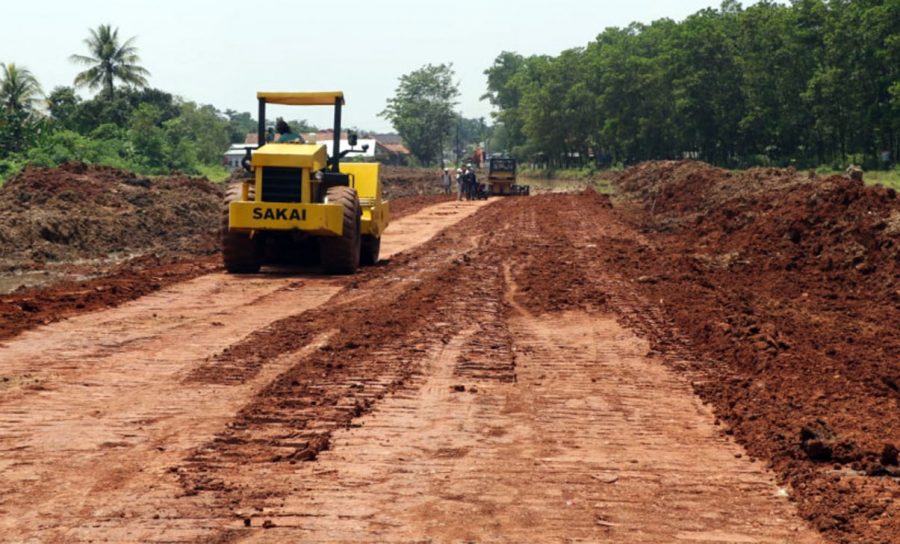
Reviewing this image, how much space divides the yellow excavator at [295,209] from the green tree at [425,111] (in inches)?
4802

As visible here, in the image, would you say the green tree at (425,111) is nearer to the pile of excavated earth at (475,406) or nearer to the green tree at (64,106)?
the green tree at (64,106)

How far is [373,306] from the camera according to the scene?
14133mm

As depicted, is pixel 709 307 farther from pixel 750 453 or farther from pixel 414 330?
pixel 750 453

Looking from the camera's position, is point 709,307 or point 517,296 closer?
point 709,307

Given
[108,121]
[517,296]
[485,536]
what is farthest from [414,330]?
[108,121]

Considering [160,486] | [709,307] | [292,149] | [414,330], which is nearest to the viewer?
[160,486]

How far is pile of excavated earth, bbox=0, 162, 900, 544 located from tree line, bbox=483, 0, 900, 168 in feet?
123

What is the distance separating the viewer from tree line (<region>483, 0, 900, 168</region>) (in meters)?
52.9

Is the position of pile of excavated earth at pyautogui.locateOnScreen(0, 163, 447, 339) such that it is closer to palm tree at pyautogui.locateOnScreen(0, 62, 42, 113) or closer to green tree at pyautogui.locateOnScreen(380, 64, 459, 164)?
palm tree at pyautogui.locateOnScreen(0, 62, 42, 113)

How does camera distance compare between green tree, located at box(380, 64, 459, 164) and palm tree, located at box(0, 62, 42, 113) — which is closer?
palm tree, located at box(0, 62, 42, 113)

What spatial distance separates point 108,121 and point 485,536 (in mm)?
70800

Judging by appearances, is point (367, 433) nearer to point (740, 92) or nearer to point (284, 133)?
point (284, 133)

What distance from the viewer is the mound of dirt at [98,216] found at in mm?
23989

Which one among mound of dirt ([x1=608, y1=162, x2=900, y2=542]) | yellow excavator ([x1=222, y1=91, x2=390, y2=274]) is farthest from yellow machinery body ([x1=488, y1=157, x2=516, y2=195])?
yellow excavator ([x1=222, y1=91, x2=390, y2=274])
